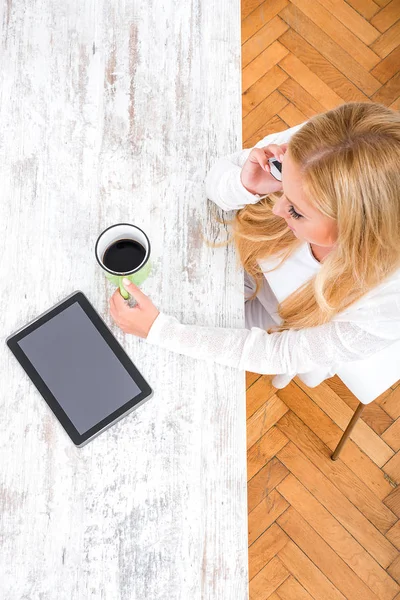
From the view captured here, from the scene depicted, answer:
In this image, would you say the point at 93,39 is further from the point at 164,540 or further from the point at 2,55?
the point at 164,540

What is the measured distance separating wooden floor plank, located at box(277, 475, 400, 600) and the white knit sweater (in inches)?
31.5

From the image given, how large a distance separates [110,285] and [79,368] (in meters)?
0.16

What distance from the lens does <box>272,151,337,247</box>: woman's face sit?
83cm

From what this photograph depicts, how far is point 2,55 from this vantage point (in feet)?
3.34

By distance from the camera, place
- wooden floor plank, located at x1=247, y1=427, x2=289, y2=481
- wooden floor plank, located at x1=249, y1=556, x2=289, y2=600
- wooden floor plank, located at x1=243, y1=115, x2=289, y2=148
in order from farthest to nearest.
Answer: wooden floor plank, located at x1=243, y1=115, x2=289, y2=148 < wooden floor plank, located at x1=247, y1=427, x2=289, y2=481 < wooden floor plank, located at x1=249, y1=556, x2=289, y2=600

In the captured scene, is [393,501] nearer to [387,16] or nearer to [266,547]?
[266,547]

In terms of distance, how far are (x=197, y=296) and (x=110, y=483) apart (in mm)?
348

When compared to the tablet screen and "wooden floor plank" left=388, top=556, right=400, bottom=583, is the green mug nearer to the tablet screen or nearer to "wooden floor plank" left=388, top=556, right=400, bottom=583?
the tablet screen

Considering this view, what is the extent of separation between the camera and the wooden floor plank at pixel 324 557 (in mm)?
1588

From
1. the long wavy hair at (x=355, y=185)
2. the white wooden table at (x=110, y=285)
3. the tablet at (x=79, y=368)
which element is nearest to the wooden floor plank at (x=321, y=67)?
the white wooden table at (x=110, y=285)

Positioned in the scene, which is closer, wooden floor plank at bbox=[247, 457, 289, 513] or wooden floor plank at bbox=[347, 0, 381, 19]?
wooden floor plank at bbox=[247, 457, 289, 513]

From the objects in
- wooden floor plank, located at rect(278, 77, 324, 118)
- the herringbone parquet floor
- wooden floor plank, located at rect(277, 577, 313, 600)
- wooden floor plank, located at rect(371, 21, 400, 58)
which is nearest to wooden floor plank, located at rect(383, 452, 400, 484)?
the herringbone parquet floor

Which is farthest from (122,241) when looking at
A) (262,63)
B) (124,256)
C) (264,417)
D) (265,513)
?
(262,63)

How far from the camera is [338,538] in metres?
1.63
